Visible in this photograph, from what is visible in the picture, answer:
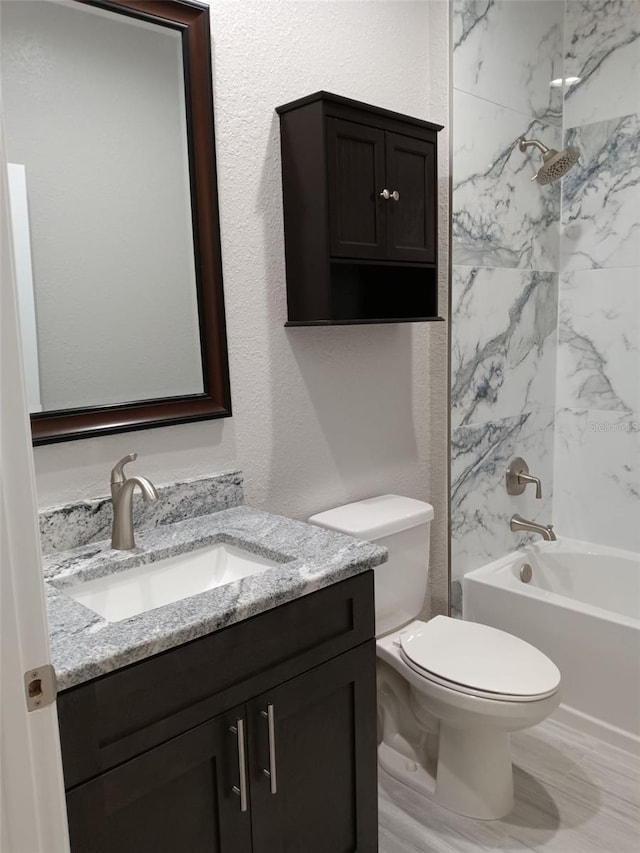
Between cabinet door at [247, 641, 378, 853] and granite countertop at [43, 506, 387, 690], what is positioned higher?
granite countertop at [43, 506, 387, 690]

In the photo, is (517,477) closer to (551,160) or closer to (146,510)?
(551,160)

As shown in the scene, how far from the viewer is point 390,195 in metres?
1.95

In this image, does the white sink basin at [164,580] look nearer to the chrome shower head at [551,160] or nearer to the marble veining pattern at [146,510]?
the marble veining pattern at [146,510]

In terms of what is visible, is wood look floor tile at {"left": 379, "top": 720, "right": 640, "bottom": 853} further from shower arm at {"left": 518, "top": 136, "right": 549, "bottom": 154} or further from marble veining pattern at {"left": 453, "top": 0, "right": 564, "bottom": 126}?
marble veining pattern at {"left": 453, "top": 0, "right": 564, "bottom": 126}

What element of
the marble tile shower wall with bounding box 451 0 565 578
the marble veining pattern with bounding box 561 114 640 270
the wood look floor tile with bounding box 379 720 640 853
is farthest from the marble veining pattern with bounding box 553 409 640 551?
the wood look floor tile with bounding box 379 720 640 853

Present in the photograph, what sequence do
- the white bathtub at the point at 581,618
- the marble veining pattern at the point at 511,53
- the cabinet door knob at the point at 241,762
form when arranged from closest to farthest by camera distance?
the cabinet door knob at the point at 241,762
the white bathtub at the point at 581,618
the marble veining pattern at the point at 511,53

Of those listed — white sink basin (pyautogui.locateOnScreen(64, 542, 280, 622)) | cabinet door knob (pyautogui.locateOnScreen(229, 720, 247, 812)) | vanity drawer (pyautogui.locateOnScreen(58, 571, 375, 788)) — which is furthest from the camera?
white sink basin (pyautogui.locateOnScreen(64, 542, 280, 622))

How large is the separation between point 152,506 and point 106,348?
1.33 feet

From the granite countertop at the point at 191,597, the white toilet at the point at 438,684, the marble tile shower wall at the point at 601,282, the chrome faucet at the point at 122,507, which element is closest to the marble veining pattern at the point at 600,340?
the marble tile shower wall at the point at 601,282

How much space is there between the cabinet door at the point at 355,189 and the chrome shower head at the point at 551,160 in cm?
93

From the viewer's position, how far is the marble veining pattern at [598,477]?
2.78 meters

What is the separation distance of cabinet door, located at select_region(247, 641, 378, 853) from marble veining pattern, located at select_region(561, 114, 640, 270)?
1.97m

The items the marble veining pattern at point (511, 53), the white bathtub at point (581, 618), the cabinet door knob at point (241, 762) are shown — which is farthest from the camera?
the marble veining pattern at point (511, 53)

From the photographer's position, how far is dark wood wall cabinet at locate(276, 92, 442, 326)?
1.83 meters
